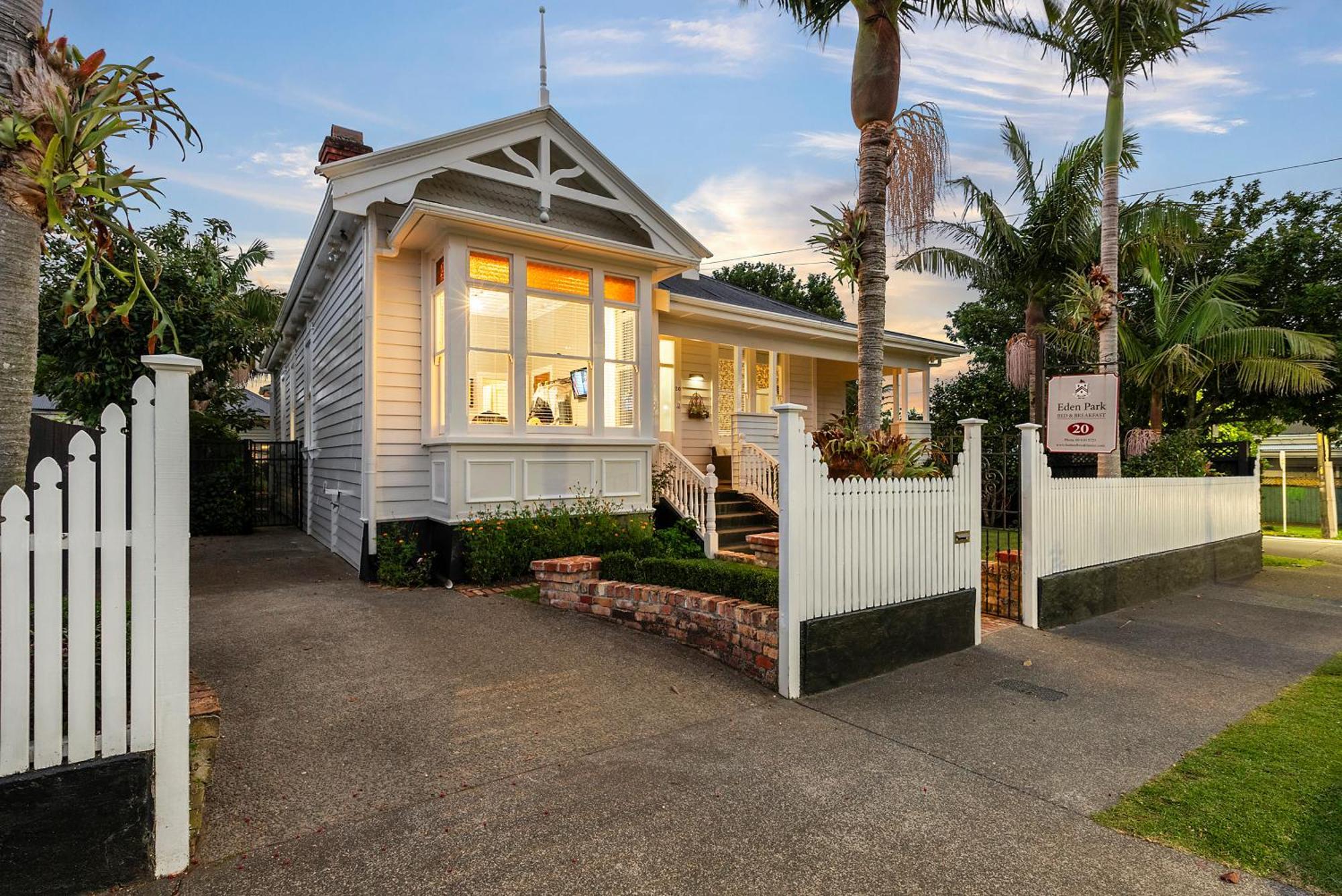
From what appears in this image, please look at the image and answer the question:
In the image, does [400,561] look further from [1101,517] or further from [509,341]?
[1101,517]

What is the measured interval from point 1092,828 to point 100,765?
13.3 ft

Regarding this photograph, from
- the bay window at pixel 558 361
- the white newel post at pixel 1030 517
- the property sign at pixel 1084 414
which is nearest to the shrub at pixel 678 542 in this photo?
the bay window at pixel 558 361

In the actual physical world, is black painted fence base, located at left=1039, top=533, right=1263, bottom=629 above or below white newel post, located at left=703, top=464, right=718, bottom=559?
below

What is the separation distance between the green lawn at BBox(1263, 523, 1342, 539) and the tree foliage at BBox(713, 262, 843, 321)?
66.4 feet

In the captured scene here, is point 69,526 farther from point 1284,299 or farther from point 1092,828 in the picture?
point 1284,299

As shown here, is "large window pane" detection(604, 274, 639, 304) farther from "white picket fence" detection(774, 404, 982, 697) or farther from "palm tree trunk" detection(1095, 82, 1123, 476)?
"palm tree trunk" detection(1095, 82, 1123, 476)

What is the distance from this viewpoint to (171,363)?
96.2 inches

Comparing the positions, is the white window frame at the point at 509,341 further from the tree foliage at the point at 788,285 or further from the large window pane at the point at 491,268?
the tree foliage at the point at 788,285

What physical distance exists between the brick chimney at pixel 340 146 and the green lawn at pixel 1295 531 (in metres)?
21.0

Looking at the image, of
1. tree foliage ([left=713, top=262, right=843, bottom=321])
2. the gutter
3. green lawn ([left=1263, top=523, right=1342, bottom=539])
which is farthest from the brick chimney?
tree foliage ([left=713, top=262, right=843, bottom=321])

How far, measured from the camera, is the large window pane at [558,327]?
27.7ft

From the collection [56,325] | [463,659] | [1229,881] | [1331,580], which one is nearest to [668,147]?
[56,325]

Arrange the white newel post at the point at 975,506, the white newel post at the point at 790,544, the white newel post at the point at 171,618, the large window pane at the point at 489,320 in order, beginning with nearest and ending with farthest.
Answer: the white newel post at the point at 171,618, the white newel post at the point at 790,544, the white newel post at the point at 975,506, the large window pane at the point at 489,320

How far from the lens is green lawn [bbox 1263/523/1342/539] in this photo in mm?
16234
